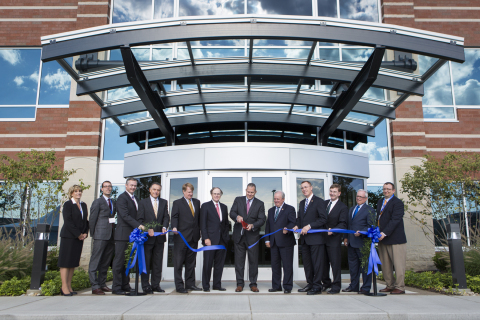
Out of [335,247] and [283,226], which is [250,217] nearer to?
[283,226]

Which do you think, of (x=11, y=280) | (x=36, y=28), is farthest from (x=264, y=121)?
(x=36, y=28)

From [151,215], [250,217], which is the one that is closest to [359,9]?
[250,217]

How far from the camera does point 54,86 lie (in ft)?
43.8

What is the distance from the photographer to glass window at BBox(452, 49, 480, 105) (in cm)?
1314

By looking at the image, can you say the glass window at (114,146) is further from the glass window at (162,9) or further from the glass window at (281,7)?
the glass window at (281,7)

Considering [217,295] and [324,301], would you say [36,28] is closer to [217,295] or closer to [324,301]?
[217,295]

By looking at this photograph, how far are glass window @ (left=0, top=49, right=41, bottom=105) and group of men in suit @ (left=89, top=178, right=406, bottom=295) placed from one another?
8.62 meters

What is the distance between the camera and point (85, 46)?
645cm

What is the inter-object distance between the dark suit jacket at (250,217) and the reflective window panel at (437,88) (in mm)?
8847

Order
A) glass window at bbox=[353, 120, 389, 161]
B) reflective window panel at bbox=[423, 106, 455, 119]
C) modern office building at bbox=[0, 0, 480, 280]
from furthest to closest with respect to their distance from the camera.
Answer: reflective window panel at bbox=[423, 106, 455, 119], glass window at bbox=[353, 120, 389, 161], modern office building at bbox=[0, 0, 480, 280]

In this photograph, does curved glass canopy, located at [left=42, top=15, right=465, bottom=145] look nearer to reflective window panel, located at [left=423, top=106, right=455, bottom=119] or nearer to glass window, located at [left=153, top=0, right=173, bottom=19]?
glass window, located at [left=153, top=0, right=173, bottom=19]

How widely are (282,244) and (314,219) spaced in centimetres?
69

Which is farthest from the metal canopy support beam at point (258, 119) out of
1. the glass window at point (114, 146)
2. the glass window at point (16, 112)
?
the glass window at point (16, 112)

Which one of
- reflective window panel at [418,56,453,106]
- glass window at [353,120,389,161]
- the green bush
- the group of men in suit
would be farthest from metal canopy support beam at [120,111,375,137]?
the green bush
